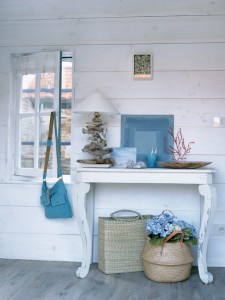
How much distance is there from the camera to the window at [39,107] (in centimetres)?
360

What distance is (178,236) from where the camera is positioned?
294cm

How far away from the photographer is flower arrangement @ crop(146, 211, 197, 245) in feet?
9.57

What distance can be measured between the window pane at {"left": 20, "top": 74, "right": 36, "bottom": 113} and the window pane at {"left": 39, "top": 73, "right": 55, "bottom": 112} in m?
0.09

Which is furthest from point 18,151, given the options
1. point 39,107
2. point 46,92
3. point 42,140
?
point 46,92

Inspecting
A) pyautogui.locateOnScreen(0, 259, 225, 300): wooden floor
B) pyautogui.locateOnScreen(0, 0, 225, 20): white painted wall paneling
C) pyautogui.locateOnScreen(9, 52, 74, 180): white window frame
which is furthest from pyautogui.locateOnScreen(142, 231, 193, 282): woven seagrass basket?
pyautogui.locateOnScreen(0, 0, 225, 20): white painted wall paneling

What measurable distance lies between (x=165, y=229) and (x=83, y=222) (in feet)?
2.07

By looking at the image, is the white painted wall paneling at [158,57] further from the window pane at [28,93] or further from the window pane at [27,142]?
the window pane at [27,142]

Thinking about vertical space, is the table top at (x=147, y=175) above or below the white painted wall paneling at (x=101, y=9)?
below

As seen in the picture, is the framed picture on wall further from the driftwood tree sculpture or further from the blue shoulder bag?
the blue shoulder bag

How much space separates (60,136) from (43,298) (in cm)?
155

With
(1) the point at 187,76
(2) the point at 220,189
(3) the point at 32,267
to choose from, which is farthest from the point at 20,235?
(1) the point at 187,76

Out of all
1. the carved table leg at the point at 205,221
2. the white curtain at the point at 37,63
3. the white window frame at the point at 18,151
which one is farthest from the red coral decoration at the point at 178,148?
the white curtain at the point at 37,63

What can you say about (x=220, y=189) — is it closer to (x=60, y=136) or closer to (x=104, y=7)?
(x=60, y=136)

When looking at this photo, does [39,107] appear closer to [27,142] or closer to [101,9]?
[27,142]
